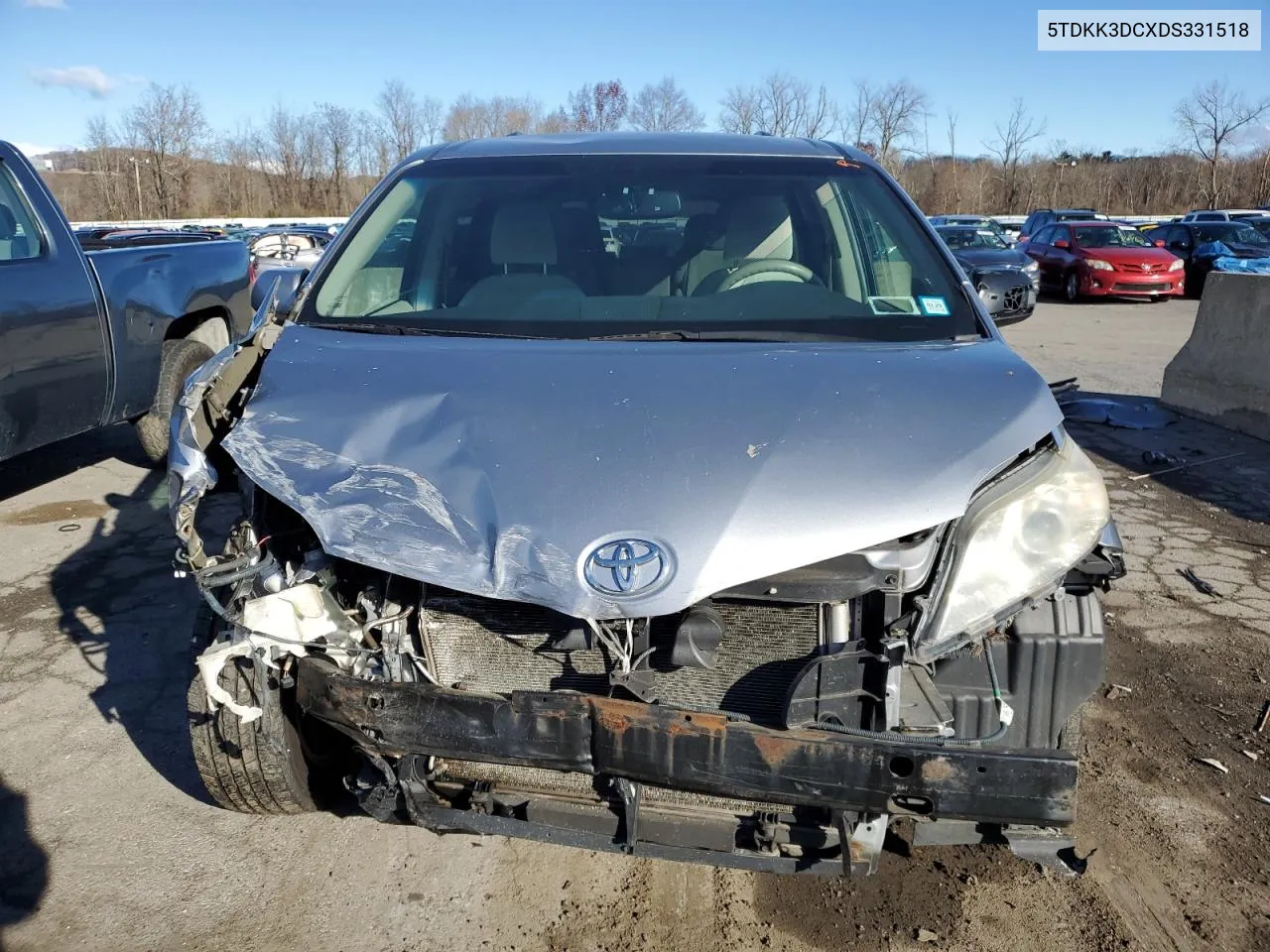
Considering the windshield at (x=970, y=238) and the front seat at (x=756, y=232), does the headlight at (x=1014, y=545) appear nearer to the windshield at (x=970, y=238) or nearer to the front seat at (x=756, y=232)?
the front seat at (x=756, y=232)

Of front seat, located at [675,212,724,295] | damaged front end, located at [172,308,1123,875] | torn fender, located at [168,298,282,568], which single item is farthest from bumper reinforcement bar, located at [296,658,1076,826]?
front seat, located at [675,212,724,295]

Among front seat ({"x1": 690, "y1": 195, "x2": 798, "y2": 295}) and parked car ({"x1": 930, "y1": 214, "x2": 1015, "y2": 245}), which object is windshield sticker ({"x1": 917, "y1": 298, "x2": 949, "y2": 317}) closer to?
front seat ({"x1": 690, "y1": 195, "x2": 798, "y2": 295})

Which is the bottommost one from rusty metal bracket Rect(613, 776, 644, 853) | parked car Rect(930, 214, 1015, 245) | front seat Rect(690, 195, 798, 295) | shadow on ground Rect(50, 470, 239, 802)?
shadow on ground Rect(50, 470, 239, 802)

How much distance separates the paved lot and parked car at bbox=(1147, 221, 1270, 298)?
60.0 ft

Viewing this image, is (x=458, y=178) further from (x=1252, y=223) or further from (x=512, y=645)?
(x=1252, y=223)

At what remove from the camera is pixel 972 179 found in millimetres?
50812

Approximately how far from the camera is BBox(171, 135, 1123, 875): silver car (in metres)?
2.06

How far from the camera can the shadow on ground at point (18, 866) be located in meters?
2.63

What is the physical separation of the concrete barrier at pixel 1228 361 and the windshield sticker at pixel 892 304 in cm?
585

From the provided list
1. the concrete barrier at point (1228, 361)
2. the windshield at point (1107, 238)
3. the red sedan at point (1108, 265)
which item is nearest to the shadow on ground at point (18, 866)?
the concrete barrier at point (1228, 361)

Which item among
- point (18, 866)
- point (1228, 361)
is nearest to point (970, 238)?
point (1228, 361)

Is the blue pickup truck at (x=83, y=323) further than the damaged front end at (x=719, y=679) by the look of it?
Yes

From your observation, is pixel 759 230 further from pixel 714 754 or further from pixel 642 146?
pixel 714 754

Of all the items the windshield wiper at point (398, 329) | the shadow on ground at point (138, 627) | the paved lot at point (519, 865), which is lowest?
the paved lot at point (519, 865)
